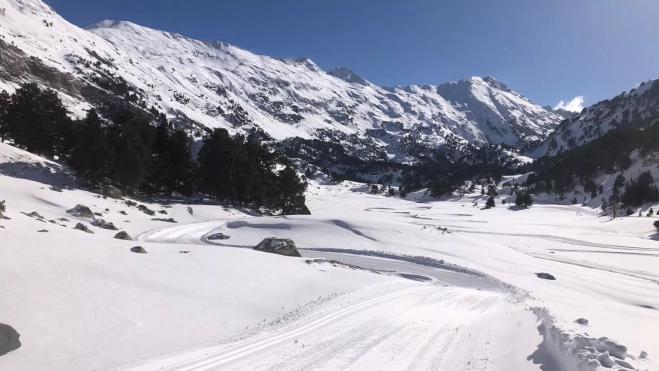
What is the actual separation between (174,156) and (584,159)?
19429 cm

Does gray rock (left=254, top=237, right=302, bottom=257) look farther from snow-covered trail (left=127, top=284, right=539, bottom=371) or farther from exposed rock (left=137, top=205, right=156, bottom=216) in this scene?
exposed rock (left=137, top=205, right=156, bottom=216)

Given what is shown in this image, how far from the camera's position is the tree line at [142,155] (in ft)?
148

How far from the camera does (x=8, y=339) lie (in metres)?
8.35

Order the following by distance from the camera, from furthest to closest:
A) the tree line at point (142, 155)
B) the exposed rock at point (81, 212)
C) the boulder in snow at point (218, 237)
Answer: the tree line at point (142, 155) → the boulder in snow at point (218, 237) → the exposed rock at point (81, 212)

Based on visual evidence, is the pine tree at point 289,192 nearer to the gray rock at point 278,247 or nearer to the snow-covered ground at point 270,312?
the gray rock at point 278,247

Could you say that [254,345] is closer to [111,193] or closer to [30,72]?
[111,193]

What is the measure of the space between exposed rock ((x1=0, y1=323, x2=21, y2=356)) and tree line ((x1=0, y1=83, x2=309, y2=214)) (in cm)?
4006

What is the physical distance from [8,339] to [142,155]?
4420cm

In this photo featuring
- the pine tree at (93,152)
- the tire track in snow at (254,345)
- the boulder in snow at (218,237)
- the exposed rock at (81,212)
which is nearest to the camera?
the tire track in snow at (254,345)

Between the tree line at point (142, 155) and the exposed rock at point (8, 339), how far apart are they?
131ft

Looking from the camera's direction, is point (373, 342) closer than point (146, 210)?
Yes

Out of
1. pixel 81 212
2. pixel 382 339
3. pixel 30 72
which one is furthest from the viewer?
pixel 30 72

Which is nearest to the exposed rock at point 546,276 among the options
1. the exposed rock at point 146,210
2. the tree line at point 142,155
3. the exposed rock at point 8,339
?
the exposed rock at point 8,339

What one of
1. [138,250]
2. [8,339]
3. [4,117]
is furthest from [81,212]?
[4,117]
